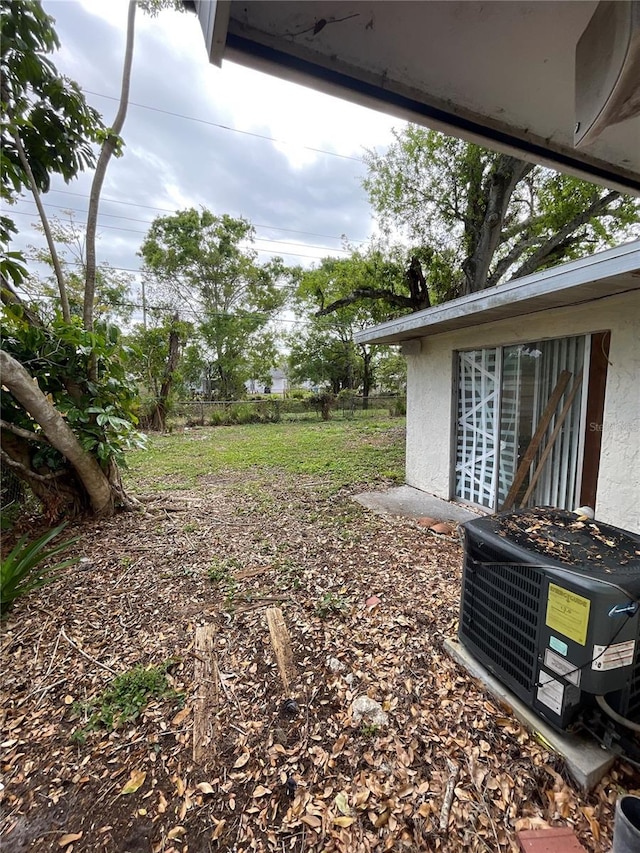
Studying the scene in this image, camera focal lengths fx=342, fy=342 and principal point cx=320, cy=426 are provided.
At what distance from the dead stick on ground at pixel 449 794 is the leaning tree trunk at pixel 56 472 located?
3.60m

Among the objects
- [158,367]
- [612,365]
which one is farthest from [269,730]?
[158,367]

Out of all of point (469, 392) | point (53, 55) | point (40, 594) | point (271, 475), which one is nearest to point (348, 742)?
point (40, 594)

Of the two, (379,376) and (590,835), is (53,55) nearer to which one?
(590,835)

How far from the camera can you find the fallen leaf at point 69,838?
1139 mm

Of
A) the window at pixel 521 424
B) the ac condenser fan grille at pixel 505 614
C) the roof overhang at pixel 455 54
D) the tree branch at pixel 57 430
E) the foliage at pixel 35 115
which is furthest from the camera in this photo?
the window at pixel 521 424

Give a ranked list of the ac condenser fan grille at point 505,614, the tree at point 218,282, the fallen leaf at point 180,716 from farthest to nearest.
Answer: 1. the tree at point 218,282
2. the fallen leaf at point 180,716
3. the ac condenser fan grille at point 505,614

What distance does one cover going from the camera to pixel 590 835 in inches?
43.1

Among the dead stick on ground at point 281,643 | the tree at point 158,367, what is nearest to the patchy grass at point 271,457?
the tree at point 158,367

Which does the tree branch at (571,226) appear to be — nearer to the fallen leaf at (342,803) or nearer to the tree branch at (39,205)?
the tree branch at (39,205)

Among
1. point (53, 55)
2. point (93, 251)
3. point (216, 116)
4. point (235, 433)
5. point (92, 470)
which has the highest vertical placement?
point (216, 116)

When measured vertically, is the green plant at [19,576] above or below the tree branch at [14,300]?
below

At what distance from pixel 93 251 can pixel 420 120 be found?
3770 millimetres

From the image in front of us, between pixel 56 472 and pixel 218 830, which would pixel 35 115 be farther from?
pixel 218 830

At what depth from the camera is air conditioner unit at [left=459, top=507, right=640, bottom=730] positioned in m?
1.17
